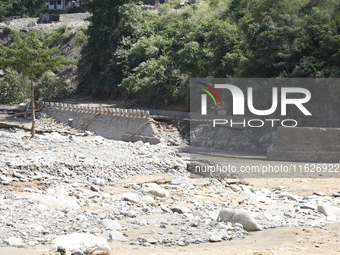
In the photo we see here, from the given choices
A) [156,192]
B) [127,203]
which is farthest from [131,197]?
[156,192]

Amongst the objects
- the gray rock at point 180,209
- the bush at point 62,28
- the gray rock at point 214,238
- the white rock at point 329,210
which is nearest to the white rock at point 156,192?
the gray rock at point 180,209

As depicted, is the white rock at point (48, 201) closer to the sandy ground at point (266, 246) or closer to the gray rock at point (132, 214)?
the gray rock at point (132, 214)

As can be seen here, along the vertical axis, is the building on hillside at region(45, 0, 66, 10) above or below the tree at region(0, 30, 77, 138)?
above

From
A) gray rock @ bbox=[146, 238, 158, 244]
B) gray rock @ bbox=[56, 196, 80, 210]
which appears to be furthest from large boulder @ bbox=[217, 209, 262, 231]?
gray rock @ bbox=[56, 196, 80, 210]

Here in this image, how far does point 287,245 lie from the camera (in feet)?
25.7

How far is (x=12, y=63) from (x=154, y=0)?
33.8m

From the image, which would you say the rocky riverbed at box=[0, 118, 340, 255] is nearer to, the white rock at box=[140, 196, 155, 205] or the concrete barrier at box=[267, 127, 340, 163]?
the white rock at box=[140, 196, 155, 205]

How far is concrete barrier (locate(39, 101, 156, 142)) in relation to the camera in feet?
80.2

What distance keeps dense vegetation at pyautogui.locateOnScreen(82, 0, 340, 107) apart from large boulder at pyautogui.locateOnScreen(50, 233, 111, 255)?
50.5ft

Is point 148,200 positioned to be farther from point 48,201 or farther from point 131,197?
point 48,201

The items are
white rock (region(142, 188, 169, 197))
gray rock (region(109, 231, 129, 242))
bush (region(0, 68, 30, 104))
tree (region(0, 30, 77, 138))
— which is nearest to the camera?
gray rock (region(109, 231, 129, 242))

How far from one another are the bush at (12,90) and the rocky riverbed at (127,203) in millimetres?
20146

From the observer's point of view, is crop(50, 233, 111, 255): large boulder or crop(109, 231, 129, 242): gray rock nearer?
crop(50, 233, 111, 255): large boulder

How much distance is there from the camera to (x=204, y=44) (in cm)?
2770
